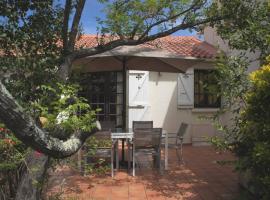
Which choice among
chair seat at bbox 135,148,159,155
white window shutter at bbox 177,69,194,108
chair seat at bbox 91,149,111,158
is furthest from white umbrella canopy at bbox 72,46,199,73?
white window shutter at bbox 177,69,194,108

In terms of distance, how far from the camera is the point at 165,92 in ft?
43.1

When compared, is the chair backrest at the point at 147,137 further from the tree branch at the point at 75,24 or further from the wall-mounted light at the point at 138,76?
the wall-mounted light at the point at 138,76

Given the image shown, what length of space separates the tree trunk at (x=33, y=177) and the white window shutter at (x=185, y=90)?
952 centimetres

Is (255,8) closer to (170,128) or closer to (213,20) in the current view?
(213,20)

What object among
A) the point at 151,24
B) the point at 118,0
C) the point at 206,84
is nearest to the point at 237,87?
the point at 206,84

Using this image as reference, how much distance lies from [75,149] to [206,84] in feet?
13.1

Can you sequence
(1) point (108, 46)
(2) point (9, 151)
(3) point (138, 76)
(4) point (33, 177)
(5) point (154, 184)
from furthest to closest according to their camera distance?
1. (3) point (138, 76)
2. (5) point (154, 184)
3. (1) point (108, 46)
4. (2) point (9, 151)
5. (4) point (33, 177)

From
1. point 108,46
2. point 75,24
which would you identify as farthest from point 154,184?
point 75,24

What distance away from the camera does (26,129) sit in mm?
1651

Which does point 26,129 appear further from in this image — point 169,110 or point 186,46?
point 186,46

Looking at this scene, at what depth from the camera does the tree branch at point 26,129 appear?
5.03ft

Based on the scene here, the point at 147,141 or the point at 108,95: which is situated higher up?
the point at 108,95

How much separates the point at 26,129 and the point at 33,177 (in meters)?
2.21

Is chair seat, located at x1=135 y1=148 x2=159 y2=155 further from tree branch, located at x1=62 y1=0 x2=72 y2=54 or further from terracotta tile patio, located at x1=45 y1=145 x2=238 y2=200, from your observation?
tree branch, located at x1=62 y1=0 x2=72 y2=54
